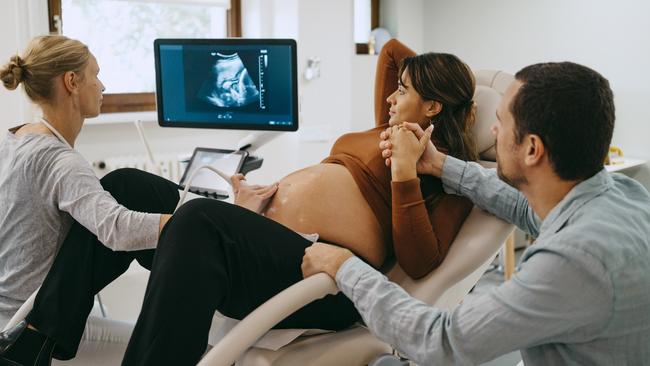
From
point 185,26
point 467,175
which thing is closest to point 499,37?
point 185,26

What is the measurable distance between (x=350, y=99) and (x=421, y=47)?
34.6 inches

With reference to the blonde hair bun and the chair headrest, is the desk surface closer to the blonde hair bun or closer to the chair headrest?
the chair headrest

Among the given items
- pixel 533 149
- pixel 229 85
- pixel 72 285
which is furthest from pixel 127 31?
pixel 533 149

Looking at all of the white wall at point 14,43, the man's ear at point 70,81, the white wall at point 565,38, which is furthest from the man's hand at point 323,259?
the white wall at point 565,38

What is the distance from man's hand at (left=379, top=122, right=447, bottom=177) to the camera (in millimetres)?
1659

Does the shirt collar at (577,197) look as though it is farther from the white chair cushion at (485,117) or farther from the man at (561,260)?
the white chair cushion at (485,117)

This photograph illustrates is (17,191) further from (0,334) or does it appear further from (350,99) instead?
(350,99)

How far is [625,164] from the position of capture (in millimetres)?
3525

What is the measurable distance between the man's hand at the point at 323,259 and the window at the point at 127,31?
2.42 metres

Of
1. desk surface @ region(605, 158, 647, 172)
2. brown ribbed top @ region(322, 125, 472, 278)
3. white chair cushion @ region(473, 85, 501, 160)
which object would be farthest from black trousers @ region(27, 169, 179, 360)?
desk surface @ region(605, 158, 647, 172)

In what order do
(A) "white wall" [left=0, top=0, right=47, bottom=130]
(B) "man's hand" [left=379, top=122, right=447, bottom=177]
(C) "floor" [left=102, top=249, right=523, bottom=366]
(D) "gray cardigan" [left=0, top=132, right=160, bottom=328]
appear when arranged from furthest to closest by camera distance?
(A) "white wall" [left=0, top=0, right=47, bottom=130] < (C) "floor" [left=102, top=249, right=523, bottom=366] < (B) "man's hand" [left=379, top=122, right=447, bottom=177] < (D) "gray cardigan" [left=0, top=132, right=160, bottom=328]

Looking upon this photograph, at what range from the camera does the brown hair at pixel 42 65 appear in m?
1.68

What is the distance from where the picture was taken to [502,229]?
1.67 meters

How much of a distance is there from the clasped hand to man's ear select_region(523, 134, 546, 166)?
0.52m
